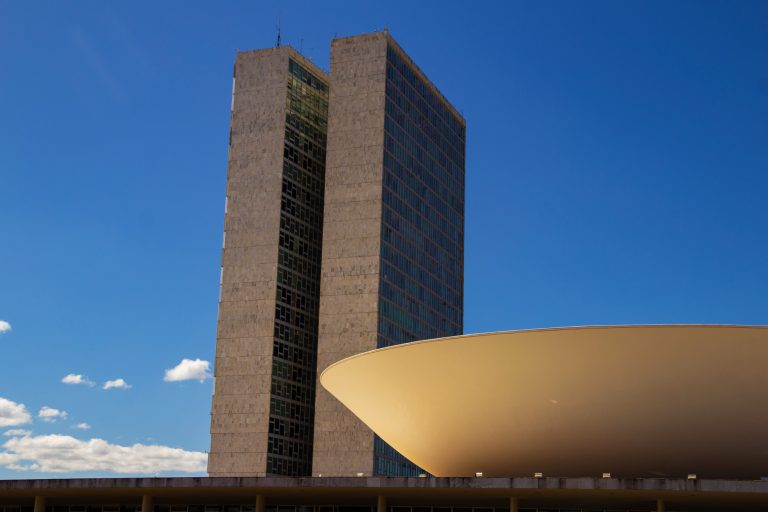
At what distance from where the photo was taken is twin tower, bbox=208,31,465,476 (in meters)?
93.4

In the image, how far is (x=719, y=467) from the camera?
26.4 metres

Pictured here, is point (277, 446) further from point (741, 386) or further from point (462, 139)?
point (741, 386)

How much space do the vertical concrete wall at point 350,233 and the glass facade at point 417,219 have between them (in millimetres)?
996

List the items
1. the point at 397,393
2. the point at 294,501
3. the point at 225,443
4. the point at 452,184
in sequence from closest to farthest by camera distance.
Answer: the point at 397,393 < the point at 294,501 < the point at 225,443 < the point at 452,184

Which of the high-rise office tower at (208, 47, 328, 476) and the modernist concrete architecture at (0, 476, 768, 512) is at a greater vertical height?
the high-rise office tower at (208, 47, 328, 476)

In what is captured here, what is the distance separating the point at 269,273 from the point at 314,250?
811cm

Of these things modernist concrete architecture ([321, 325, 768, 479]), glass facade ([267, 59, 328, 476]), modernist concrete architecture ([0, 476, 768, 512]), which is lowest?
modernist concrete architecture ([0, 476, 768, 512])

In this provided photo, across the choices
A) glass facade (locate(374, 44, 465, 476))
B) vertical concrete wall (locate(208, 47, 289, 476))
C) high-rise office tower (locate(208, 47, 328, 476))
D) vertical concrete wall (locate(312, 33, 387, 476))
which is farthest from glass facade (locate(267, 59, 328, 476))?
glass facade (locate(374, 44, 465, 476))

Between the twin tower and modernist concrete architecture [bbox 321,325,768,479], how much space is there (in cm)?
6311

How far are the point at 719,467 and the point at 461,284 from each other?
87840 millimetres

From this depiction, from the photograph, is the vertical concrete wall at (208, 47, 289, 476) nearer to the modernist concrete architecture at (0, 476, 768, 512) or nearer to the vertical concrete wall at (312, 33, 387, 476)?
the vertical concrete wall at (312, 33, 387, 476)

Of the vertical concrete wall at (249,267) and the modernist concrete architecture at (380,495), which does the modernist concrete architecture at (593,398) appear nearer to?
the modernist concrete architecture at (380,495)

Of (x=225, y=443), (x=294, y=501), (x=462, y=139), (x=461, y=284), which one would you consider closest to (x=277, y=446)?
(x=225, y=443)

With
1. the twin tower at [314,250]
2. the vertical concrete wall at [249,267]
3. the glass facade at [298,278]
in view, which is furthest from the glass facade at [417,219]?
the vertical concrete wall at [249,267]
